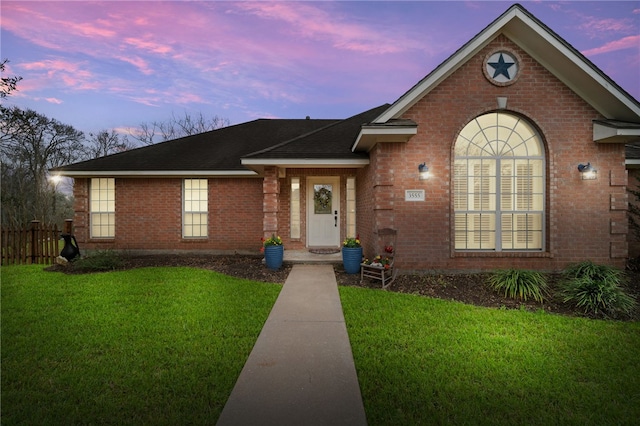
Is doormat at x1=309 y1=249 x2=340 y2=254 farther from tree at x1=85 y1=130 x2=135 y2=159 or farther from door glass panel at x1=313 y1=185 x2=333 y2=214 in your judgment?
tree at x1=85 y1=130 x2=135 y2=159

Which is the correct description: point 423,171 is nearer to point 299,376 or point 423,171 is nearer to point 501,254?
Answer: point 501,254

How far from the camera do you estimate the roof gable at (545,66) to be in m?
7.03

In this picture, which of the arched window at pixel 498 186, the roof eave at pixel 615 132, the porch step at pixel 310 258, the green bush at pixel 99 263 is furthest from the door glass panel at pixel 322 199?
the roof eave at pixel 615 132

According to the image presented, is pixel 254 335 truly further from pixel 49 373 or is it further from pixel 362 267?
pixel 362 267

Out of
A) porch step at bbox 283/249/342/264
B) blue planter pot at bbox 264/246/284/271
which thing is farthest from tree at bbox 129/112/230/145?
blue planter pot at bbox 264/246/284/271

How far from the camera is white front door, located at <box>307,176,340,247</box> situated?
11.6m

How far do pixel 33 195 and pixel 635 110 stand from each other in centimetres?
3283

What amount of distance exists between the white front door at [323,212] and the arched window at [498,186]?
4651 millimetres

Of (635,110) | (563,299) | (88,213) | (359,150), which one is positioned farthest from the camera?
(88,213)

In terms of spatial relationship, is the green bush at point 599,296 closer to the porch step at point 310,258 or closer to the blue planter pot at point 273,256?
the porch step at point 310,258

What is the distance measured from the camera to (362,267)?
25.9 ft

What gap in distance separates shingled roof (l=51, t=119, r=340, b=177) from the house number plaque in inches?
235

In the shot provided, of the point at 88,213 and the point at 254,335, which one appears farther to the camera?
the point at 88,213

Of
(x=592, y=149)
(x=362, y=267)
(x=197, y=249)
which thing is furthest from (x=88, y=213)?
(x=592, y=149)
